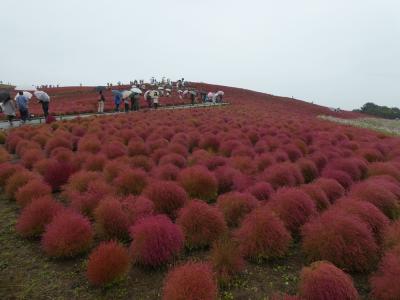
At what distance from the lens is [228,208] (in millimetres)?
5426

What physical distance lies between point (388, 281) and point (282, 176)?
3.52 metres

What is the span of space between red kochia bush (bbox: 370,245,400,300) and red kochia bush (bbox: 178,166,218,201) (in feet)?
10.7

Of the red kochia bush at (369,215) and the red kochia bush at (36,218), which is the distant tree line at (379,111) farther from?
the red kochia bush at (36,218)

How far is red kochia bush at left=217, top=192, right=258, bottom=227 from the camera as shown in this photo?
537cm

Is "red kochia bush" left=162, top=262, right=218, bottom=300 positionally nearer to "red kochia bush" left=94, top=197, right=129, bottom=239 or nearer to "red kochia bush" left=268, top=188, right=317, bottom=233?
"red kochia bush" left=94, top=197, right=129, bottom=239

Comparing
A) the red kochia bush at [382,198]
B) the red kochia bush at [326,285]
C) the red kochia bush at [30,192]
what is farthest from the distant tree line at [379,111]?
the red kochia bush at [326,285]

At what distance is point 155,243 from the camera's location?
429cm

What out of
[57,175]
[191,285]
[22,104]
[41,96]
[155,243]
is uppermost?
[191,285]

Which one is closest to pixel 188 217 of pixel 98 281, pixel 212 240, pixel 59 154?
pixel 212 240

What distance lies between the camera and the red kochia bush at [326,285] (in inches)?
131

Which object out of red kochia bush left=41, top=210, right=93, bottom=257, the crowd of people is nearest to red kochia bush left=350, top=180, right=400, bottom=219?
red kochia bush left=41, top=210, right=93, bottom=257

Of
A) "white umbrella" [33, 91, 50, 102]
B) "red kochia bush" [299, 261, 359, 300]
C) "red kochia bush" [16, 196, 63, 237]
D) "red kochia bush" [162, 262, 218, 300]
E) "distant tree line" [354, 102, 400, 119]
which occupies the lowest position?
"distant tree line" [354, 102, 400, 119]

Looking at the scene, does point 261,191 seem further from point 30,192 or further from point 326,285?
point 30,192

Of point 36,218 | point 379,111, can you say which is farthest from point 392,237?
point 379,111
